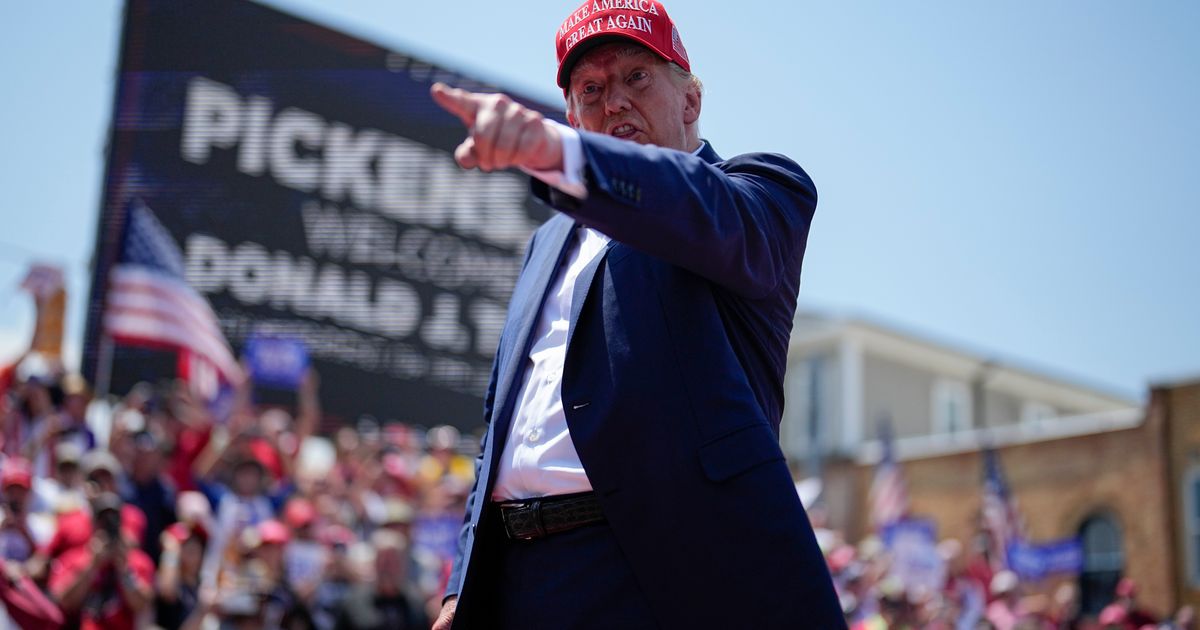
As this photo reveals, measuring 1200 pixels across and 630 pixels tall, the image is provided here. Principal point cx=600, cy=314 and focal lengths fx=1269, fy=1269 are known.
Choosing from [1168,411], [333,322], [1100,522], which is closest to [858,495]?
[1100,522]

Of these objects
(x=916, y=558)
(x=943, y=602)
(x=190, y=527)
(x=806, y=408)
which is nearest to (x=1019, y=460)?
(x=806, y=408)

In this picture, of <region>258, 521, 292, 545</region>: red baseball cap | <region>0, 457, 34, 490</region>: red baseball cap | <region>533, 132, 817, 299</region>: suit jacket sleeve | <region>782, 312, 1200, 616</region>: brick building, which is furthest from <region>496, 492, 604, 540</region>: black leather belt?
<region>782, 312, 1200, 616</region>: brick building

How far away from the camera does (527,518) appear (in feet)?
8.09

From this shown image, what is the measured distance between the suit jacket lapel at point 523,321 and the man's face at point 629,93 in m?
0.27

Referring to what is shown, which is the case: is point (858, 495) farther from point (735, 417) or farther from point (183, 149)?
point (735, 417)

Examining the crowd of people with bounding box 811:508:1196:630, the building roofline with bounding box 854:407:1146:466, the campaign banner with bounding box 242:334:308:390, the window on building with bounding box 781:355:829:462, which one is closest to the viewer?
the crowd of people with bounding box 811:508:1196:630

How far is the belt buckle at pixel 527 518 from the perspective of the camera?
244 cm

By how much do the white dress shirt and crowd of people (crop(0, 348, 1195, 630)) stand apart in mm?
4650

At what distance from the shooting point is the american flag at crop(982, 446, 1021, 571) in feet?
57.7

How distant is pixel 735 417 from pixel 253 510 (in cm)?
675

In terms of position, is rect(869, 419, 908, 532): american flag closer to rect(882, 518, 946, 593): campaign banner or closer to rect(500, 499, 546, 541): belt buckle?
rect(882, 518, 946, 593): campaign banner

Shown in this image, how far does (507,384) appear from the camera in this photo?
265 cm

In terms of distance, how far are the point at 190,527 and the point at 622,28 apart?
5.84 metres

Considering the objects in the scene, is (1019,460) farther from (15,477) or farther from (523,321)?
(523,321)
